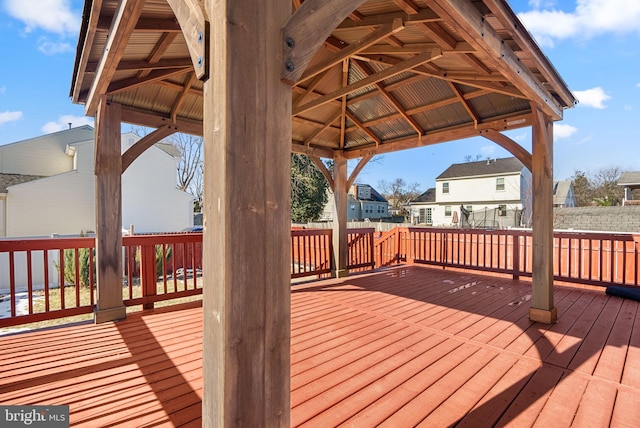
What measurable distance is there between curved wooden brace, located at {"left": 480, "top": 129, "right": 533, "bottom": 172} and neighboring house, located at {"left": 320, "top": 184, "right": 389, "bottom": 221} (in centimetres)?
2627

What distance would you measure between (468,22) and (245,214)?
79.3 inches

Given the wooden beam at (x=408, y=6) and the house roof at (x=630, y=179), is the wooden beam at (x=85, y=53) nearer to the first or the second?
the wooden beam at (x=408, y=6)

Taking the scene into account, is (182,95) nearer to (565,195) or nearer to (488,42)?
(488,42)

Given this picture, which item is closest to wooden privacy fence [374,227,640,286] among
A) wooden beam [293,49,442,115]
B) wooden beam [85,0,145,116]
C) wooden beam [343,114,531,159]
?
wooden beam [343,114,531,159]

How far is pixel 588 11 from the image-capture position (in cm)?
1225

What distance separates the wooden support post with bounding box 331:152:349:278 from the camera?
5986mm

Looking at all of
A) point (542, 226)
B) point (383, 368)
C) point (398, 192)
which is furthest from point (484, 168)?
point (383, 368)

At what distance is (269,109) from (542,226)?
12.2 feet

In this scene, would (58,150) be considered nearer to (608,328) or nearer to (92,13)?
(92,13)

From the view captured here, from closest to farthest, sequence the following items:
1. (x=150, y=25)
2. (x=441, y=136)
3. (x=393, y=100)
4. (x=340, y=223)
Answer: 1. (x=150, y=25)
2. (x=393, y=100)
3. (x=441, y=136)
4. (x=340, y=223)

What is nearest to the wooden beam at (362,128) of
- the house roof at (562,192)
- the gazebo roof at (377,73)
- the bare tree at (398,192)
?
the gazebo roof at (377,73)

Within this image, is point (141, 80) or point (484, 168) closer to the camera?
point (141, 80)

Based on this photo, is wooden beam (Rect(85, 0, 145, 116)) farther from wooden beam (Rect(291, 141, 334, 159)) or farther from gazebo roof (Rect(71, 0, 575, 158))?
wooden beam (Rect(291, 141, 334, 159))

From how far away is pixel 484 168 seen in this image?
24.2 m
